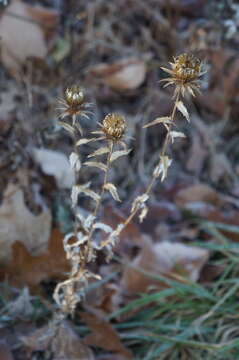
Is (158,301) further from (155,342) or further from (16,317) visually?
(16,317)

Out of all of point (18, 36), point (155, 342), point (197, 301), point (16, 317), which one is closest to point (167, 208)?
point (197, 301)

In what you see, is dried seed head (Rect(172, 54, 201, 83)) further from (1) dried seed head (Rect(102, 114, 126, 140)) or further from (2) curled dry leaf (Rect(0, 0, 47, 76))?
(2) curled dry leaf (Rect(0, 0, 47, 76))

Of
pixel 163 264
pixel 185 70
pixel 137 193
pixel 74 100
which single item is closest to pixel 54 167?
pixel 137 193

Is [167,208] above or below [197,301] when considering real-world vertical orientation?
above

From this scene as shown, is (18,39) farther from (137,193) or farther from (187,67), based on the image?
(187,67)

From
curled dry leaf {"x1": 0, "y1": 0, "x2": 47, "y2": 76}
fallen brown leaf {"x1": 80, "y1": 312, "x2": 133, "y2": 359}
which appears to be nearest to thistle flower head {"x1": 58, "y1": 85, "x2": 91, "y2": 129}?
fallen brown leaf {"x1": 80, "y1": 312, "x2": 133, "y2": 359}
